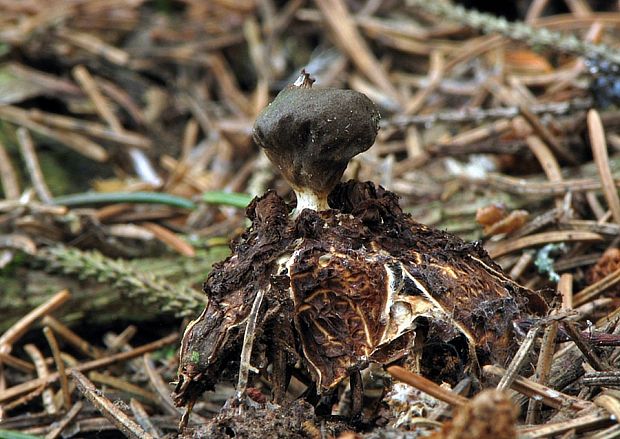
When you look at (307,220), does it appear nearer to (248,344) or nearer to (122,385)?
(248,344)

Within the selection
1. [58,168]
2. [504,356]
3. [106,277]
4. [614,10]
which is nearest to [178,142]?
[58,168]

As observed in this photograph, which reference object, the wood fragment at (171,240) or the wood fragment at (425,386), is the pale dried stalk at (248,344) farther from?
the wood fragment at (171,240)

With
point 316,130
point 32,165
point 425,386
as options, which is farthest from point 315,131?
point 32,165

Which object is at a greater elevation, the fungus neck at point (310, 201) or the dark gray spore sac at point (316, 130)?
the dark gray spore sac at point (316, 130)

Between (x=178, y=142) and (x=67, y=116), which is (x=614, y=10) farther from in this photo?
(x=67, y=116)

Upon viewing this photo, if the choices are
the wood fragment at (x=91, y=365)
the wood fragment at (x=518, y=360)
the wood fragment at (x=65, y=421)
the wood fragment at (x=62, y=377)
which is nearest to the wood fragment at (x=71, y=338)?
the wood fragment at (x=91, y=365)

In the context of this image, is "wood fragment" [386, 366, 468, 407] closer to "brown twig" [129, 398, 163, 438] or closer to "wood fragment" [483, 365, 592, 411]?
"wood fragment" [483, 365, 592, 411]

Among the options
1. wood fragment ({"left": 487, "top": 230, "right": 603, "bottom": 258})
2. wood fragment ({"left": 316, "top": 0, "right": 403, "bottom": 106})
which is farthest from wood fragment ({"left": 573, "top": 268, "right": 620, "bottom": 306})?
wood fragment ({"left": 316, "top": 0, "right": 403, "bottom": 106})
